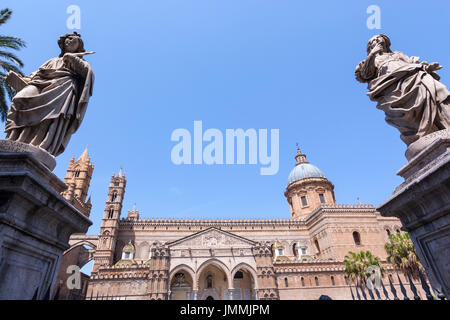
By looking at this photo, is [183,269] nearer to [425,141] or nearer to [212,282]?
[212,282]

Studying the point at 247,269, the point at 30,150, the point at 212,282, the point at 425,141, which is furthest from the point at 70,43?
the point at 212,282

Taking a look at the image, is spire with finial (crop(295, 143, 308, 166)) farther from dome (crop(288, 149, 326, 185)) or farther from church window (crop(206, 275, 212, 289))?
church window (crop(206, 275, 212, 289))

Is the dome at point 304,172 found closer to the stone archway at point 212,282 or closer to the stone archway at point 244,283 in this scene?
the stone archway at point 244,283

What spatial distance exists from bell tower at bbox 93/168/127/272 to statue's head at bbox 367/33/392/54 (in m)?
34.7

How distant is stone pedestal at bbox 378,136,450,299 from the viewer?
2.48 meters

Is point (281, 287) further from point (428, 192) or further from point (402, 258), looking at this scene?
point (428, 192)

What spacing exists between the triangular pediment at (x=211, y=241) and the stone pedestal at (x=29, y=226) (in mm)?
25147

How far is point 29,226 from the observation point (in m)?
2.36

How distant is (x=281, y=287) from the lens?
2558cm

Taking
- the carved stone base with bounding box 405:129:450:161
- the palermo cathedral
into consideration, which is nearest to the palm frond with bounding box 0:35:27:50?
the carved stone base with bounding box 405:129:450:161

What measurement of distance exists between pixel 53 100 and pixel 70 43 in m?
1.19

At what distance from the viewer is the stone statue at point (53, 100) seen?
9.82ft
